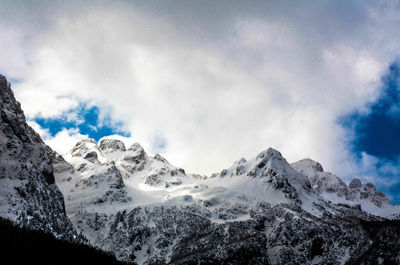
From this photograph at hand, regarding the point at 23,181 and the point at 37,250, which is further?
the point at 23,181

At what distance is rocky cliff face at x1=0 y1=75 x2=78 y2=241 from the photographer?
437 feet

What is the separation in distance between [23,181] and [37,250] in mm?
52470

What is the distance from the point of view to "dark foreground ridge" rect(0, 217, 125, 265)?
326 ft

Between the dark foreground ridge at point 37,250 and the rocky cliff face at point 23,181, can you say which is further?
the rocky cliff face at point 23,181

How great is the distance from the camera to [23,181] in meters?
149

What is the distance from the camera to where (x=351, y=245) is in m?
161

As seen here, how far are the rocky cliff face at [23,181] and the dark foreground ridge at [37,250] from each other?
1394cm

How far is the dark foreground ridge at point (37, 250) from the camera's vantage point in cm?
9938

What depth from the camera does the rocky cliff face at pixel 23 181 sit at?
133m

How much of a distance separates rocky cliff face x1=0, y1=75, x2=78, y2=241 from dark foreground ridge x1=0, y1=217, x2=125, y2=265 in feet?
45.7

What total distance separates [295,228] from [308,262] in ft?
69.3

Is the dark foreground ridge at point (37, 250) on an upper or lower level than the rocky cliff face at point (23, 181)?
lower

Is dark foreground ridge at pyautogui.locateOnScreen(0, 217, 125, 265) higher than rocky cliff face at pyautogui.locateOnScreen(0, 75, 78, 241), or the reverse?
rocky cliff face at pyautogui.locateOnScreen(0, 75, 78, 241)

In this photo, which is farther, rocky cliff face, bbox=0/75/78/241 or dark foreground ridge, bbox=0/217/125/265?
rocky cliff face, bbox=0/75/78/241
